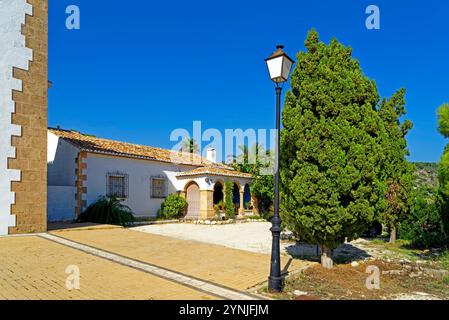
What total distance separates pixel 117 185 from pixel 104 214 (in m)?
2.37

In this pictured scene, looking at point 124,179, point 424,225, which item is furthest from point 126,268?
point 124,179

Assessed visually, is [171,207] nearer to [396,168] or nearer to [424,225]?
[396,168]

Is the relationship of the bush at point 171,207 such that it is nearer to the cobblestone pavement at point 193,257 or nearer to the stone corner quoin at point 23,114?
the cobblestone pavement at point 193,257

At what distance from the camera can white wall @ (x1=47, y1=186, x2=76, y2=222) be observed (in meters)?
14.0

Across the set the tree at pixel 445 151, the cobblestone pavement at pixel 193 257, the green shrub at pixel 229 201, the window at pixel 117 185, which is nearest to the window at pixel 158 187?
the window at pixel 117 185

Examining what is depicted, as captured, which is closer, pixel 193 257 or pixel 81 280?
pixel 81 280

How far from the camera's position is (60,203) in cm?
1438

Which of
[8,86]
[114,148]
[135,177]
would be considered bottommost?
[135,177]

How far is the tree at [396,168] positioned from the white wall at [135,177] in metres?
12.4

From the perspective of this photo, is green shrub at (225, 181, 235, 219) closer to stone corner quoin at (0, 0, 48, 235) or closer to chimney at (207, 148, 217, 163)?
chimney at (207, 148, 217, 163)

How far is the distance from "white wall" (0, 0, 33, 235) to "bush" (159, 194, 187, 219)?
986 centimetres

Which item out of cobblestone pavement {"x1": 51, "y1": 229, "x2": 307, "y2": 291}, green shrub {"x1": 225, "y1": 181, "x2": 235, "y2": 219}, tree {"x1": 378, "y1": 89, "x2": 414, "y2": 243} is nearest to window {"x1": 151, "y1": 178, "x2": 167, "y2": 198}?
green shrub {"x1": 225, "y1": 181, "x2": 235, "y2": 219}

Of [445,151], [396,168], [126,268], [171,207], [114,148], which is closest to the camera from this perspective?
[126,268]
